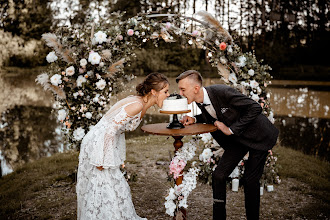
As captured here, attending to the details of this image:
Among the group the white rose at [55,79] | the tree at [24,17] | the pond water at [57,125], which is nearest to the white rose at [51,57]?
the white rose at [55,79]

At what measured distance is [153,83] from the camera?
10.5ft

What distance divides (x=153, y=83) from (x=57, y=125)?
27.2 feet

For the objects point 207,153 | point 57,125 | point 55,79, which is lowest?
point 57,125

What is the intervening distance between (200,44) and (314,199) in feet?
9.99

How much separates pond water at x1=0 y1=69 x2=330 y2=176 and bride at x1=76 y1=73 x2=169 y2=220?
522 millimetres

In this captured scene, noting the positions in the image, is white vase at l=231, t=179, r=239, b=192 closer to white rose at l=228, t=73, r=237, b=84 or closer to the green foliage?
white rose at l=228, t=73, r=237, b=84

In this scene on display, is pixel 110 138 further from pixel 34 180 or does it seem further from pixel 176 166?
pixel 34 180

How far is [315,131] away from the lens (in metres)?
8.98

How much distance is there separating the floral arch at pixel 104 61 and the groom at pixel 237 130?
1.50 m

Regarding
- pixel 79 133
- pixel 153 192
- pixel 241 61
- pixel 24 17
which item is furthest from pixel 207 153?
pixel 24 17

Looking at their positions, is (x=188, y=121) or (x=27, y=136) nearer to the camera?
(x=188, y=121)

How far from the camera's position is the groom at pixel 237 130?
3.10 meters

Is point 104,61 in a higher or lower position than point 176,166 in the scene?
higher

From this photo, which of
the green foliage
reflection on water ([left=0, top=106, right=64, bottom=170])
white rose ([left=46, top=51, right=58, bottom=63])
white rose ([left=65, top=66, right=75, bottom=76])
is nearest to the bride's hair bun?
white rose ([left=65, top=66, right=75, bottom=76])
